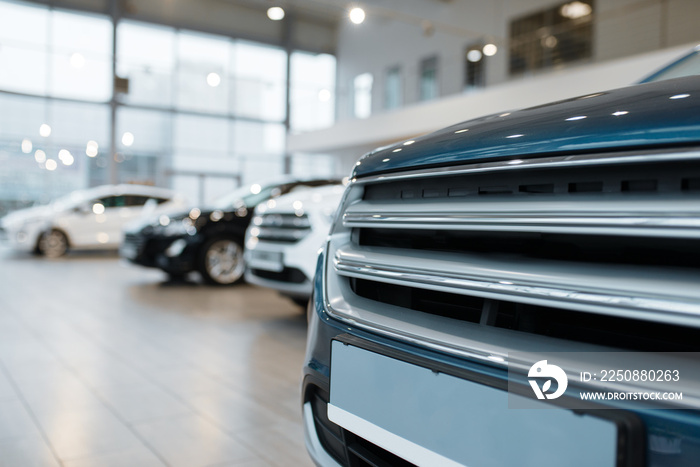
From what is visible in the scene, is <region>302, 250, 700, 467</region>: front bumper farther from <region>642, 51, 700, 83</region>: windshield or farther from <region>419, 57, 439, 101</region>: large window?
<region>419, 57, 439, 101</region>: large window

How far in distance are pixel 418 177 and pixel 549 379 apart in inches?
18.2

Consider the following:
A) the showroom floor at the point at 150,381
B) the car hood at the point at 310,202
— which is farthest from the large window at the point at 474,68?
the car hood at the point at 310,202

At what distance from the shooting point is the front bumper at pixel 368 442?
2.09 ft

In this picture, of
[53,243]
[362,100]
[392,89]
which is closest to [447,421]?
[53,243]

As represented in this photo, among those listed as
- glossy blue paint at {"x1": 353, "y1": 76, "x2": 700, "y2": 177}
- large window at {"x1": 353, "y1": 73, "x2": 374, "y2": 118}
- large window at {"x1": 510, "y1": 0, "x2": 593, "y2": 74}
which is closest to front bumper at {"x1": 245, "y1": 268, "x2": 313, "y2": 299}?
glossy blue paint at {"x1": 353, "y1": 76, "x2": 700, "y2": 177}

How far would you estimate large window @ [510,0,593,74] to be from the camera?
10133 millimetres

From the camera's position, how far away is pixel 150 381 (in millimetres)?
2736

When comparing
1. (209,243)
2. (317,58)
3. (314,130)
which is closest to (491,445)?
(209,243)

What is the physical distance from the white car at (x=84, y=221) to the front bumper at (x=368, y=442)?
8.87m

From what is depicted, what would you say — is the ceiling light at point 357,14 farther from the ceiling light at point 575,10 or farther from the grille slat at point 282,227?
the grille slat at point 282,227

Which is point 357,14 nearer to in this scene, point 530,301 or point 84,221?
point 84,221

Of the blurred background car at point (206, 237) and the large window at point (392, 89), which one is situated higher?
the large window at point (392, 89)

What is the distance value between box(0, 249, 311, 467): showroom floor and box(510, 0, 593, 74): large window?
7.56m

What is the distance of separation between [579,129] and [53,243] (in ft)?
33.6
